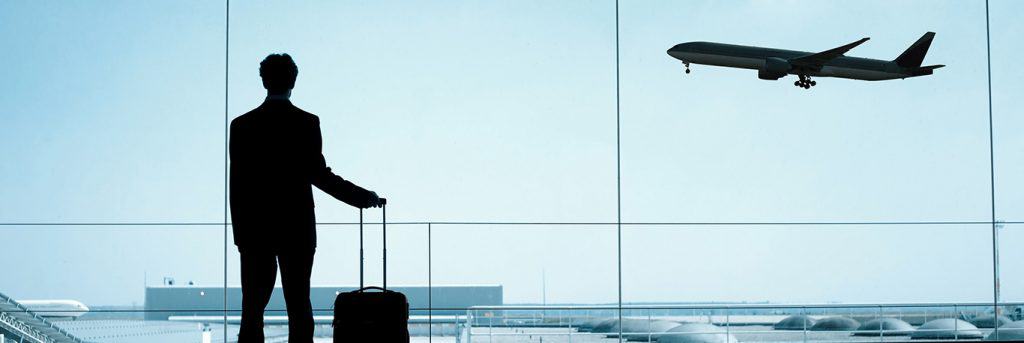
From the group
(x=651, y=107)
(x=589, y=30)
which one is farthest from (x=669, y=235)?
(x=651, y=107)

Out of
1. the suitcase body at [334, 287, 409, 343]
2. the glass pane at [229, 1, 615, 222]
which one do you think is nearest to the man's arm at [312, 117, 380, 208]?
the suitcase body at [334, 287, 409, 343]

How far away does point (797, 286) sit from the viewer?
795 centimetres

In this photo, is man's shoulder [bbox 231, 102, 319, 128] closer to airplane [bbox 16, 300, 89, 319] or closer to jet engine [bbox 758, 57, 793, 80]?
airplane [bbox 16, 300, 89, 319]

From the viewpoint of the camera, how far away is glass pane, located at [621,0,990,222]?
23.5ft

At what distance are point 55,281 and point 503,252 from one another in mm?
2880

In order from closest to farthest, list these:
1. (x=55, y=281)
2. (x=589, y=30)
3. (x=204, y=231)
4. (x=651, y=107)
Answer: (x=204, y=231), (x=55, y=281), (x=589, y=30), (x=651, y=107)

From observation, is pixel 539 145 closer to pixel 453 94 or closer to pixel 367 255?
pixel 453 94

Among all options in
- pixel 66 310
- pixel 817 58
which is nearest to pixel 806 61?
pixel 817 58

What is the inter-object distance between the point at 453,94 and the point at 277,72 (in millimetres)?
9000

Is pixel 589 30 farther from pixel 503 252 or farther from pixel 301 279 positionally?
pixel 301 279

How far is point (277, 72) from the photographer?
2072mm

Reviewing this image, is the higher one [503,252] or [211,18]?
[211,18]

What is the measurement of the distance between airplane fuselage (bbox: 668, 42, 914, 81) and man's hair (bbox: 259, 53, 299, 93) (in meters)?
5.84

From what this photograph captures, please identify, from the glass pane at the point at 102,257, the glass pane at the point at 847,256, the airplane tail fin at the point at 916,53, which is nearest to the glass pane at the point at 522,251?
the glass pane at the point at 847,256
